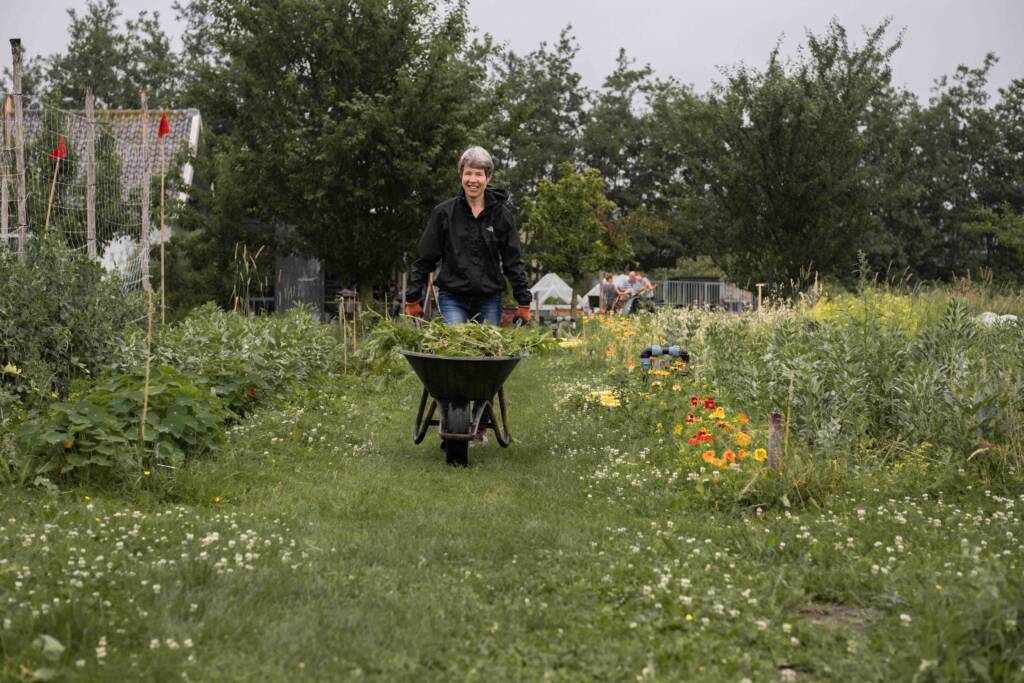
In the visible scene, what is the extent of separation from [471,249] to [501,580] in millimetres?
3190

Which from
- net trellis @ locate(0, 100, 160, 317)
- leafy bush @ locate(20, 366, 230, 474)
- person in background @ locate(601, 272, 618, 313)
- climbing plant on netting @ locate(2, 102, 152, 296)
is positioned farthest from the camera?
person in background @ locate(601, 272, 618, 313)

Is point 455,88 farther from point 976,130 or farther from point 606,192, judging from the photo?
point 976,130

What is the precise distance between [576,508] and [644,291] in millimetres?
15495

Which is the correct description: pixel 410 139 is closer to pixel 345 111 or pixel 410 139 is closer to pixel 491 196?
pixel 345 111

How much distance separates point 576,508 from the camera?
4.84 meters

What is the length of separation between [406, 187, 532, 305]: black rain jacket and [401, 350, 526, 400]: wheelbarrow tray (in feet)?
2.42

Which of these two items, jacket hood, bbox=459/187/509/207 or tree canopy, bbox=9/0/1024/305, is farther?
tree canopy, bbox=9/0/1024/305

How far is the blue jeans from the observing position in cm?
645

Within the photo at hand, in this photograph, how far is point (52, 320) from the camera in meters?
6.09

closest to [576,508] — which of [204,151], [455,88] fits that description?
[455,88]

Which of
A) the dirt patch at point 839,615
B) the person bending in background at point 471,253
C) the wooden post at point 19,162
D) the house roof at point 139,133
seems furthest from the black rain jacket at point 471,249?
the house roof at point 139,133

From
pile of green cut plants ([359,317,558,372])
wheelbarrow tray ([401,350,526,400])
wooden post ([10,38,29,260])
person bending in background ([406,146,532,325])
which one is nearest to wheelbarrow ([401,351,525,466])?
wheelbarrow tray ([401,350,526,400])

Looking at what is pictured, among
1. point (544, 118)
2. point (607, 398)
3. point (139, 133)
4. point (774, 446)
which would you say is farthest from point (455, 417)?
point (544, 118)

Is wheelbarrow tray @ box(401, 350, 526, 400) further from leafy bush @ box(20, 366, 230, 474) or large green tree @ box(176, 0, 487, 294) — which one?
large green tree @ box(176, 0, 487, 294)
